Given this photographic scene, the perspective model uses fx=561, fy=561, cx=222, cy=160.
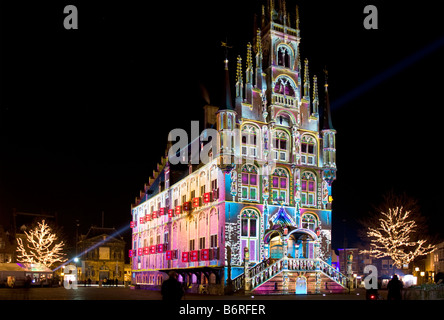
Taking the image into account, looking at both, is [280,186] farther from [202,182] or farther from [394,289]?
[394,289]

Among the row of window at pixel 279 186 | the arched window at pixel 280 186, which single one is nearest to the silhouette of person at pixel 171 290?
the row of window at pixel 279 186

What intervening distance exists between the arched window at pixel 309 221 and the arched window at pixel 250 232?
4924mm

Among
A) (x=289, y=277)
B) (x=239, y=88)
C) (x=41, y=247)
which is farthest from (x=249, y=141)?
(x=41, y=247)

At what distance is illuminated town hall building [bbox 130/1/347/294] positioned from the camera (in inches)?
1827

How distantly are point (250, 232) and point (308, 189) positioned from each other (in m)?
7.51

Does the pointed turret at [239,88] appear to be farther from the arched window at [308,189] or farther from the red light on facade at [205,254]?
the red light on facade at [205,254]

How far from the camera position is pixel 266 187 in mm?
49312

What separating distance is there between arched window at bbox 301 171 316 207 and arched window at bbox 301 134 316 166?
115 centimetres

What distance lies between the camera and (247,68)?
168ft

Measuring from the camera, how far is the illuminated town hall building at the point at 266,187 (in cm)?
4641
